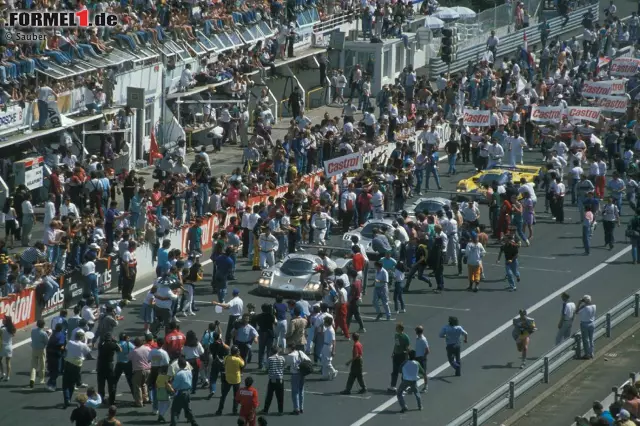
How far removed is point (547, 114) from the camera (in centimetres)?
5484

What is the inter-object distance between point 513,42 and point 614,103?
17427 millimetres

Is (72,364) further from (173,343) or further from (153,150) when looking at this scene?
(153,150)

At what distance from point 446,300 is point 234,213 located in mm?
7179

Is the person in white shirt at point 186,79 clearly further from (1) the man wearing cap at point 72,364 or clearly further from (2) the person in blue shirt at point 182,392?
(2) the person in blue shirt at point 182,392

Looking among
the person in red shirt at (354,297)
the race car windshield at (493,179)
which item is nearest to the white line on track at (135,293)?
the person in red shirt at (354,297)

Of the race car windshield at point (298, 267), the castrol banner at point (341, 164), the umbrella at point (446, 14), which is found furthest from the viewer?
the umbrella at point (446, 14)

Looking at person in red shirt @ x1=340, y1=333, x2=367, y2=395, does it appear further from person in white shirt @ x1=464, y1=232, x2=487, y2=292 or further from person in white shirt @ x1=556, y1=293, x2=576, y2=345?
person in white shirt @ x1=464, y1=232, x2=487, y2=292

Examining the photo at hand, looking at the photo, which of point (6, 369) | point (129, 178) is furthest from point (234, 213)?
point (6, 369)

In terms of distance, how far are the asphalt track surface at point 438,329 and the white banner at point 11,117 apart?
26.5 ft

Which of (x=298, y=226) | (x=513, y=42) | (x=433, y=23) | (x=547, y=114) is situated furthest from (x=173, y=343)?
(x=513, y=42)

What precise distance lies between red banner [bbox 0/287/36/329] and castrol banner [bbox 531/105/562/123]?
76.9 ft

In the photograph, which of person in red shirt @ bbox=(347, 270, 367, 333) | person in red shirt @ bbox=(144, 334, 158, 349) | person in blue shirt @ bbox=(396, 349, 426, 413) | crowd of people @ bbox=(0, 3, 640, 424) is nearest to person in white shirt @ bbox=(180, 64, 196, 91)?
crowd of people @ bbox=(0, 3, 640, 424)

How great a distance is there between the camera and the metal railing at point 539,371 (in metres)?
29.8

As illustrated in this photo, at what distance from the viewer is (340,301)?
35.7 m
